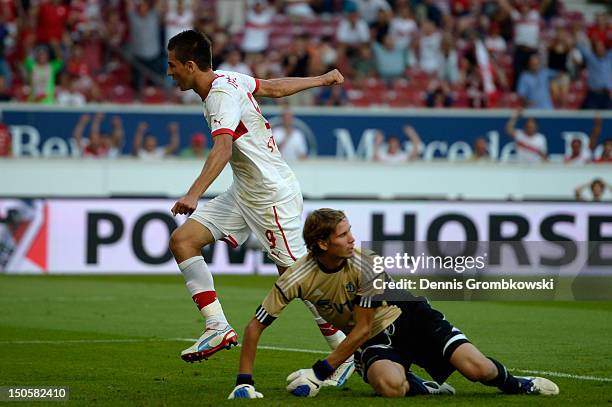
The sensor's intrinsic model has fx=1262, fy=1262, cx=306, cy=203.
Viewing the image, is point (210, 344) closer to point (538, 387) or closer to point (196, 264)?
point (196, 264)

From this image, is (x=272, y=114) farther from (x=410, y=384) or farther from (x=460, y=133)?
(x=410, y=384)

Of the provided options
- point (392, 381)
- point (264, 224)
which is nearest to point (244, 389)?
point (392, 381)

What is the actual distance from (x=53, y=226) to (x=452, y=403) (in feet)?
42.0

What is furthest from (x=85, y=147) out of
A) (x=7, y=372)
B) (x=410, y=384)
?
(x=410, y=384)

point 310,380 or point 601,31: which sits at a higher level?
point 601,31

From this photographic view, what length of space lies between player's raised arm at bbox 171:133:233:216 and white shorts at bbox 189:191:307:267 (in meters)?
0.65

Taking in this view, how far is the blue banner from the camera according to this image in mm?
22812

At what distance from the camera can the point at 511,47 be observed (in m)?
26.0

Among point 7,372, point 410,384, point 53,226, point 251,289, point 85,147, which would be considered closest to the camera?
point 410,384

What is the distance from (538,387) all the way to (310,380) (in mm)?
1429

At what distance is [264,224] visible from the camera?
9109 mm

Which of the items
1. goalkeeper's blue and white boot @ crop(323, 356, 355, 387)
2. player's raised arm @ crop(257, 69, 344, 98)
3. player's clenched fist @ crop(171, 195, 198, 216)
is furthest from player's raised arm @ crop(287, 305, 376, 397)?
player's raised arm @ crop(257, 69, 344, 98)

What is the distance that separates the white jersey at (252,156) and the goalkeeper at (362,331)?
147cm

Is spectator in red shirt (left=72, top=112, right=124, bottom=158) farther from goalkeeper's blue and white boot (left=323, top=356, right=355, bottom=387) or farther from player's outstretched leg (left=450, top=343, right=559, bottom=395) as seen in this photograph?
player's outstretched leg (left=450, top=343, right=559, bottom=395)
